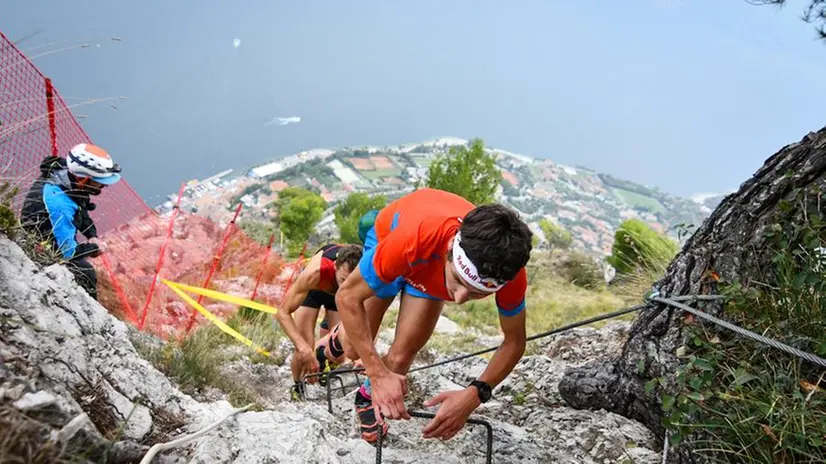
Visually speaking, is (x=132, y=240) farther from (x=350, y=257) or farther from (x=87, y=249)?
(x=350, y=257)

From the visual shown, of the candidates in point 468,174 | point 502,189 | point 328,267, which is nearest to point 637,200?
point 502,189

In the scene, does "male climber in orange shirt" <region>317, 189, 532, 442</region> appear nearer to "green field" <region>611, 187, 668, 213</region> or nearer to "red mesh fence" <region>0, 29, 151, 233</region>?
"red mesh fence" <region>0, 29, 151, 233</region>

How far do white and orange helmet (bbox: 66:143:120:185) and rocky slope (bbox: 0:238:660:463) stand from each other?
6.92ft

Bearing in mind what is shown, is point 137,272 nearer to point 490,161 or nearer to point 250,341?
point 250,341

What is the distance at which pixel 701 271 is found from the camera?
293cm

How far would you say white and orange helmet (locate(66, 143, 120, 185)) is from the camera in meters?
4.09

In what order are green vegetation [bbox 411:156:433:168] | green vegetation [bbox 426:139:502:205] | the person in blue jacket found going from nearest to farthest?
the person in blue jacket, green vegetation [bbox 426:139:502:205], green vegetation [bbox 411:156:433:168]

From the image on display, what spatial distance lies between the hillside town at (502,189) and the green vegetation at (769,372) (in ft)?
104

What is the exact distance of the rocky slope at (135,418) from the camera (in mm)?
1549

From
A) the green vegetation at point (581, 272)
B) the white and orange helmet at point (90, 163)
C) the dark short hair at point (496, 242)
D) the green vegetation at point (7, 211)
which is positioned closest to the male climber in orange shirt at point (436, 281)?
the dark short hair at point (496, 242)

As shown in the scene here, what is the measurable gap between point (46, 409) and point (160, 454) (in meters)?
0.54

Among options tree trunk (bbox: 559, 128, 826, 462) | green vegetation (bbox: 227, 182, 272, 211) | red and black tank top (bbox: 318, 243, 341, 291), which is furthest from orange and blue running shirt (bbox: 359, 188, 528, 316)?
green vegetation (bbox: 227, 182, 272, 211)

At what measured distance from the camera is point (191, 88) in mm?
89125

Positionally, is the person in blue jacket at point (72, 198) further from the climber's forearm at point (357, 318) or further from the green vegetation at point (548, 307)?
the green vegetation at point (548, 307)
